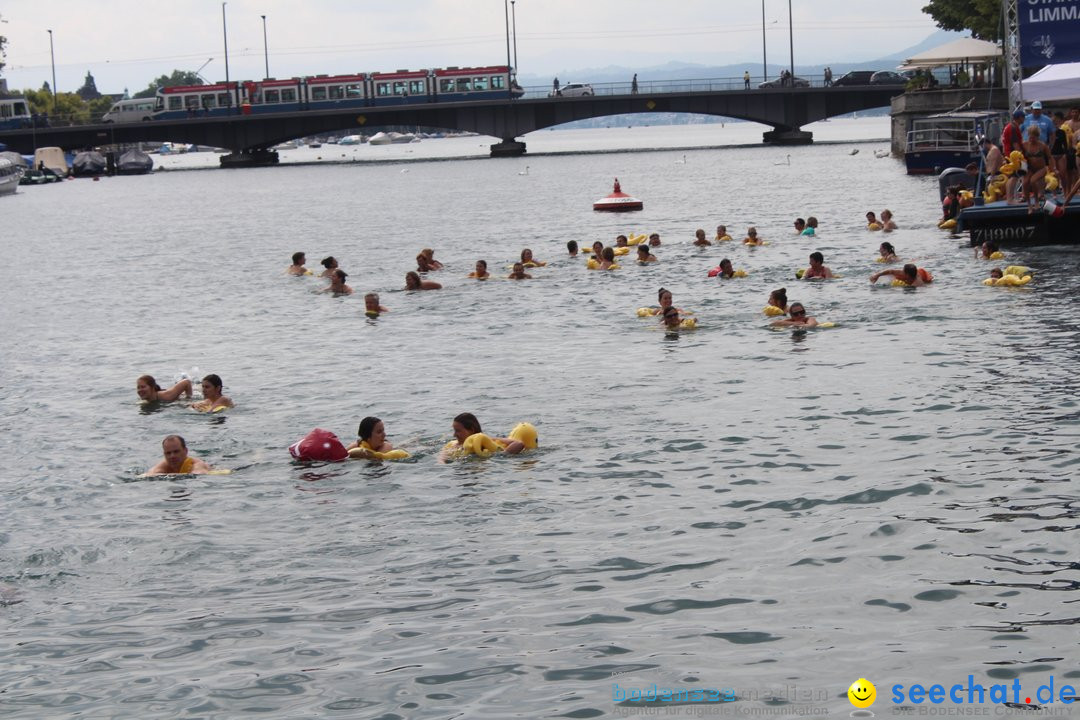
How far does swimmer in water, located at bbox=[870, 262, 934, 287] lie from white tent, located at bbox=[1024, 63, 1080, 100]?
7.67 m

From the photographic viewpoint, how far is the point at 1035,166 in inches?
1243

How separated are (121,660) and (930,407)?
36.2ft

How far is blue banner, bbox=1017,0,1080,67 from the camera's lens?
35281 mm

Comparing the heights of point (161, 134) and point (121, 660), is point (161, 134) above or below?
above

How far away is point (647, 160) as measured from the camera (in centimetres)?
12431

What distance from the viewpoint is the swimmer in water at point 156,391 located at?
68.8 feet

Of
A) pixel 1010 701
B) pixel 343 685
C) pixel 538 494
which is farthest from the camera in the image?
pixel 538 494

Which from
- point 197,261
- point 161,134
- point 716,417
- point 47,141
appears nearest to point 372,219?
point 197,261

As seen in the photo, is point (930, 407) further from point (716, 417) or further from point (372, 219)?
point (372, 219)

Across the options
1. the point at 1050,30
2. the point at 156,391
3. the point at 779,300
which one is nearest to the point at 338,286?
the point at 779,300

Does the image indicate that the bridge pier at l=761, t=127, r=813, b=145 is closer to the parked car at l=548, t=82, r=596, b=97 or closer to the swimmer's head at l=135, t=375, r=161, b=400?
the parked car at l=548, t=82, r=596, b=97

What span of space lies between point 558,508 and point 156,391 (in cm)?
940

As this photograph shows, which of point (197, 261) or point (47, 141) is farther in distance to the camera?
point (47, 141)

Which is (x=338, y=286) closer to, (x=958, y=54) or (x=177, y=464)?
(x=177, y=464)
